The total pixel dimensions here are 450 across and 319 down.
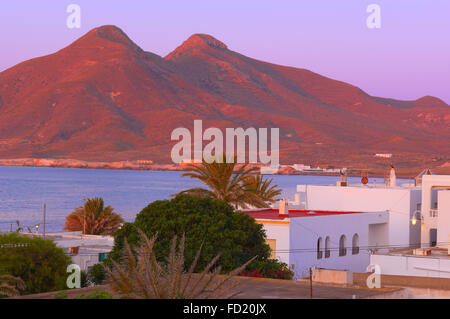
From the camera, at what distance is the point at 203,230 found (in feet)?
79.0

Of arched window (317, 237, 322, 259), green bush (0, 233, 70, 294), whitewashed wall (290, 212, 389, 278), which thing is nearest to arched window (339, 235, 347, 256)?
whitewashed wall (290, 212, 389, 278)

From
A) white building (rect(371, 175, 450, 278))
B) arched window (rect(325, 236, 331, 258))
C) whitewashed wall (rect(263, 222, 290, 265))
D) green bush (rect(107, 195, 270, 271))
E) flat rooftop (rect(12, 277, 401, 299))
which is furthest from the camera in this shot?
arched window (rect(325, 236, 331, 258))

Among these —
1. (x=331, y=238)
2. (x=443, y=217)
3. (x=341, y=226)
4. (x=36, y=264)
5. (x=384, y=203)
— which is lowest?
(x=36, y=264)

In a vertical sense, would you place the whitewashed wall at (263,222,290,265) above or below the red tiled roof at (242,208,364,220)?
below

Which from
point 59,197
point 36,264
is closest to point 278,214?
Result: point 36,264

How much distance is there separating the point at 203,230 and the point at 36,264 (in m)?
5.94

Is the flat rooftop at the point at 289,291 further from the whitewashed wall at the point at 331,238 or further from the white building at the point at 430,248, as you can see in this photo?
the white building at the point at 430,248

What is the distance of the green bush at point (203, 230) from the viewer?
2345 cm

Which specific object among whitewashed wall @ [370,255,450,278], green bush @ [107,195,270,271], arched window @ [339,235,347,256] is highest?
green bush @ [107,195,270,271]

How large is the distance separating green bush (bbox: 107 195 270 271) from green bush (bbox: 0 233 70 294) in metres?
2.51

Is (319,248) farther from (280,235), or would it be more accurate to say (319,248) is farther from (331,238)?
(280,235)

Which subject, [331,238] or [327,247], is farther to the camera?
[331,238]

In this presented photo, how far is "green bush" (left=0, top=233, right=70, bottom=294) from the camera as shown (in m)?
24.5

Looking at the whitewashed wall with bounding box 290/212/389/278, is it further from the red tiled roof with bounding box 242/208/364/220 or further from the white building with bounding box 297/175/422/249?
the white building with bounding box 297/175/422/249
